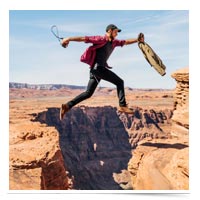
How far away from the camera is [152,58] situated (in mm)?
7414

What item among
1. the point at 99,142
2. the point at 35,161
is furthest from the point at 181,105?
the point at 99,142

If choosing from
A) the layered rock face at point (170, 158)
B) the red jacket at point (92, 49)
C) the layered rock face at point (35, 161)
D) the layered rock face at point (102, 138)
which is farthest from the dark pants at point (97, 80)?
the layered rock face at point (102, 138)

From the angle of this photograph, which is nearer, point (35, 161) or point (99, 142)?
point (35, 161)

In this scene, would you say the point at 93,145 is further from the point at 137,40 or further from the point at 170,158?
the point at 137,40

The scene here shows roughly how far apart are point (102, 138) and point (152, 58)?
2029 inches

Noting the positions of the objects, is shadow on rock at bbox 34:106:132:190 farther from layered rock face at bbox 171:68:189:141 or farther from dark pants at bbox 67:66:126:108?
dark pants at bbox 67:66:126:108

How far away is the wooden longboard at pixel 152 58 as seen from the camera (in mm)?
7359

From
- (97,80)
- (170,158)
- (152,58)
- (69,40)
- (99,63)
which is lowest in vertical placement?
(170,158)

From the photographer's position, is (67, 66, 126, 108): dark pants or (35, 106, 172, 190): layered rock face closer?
(67, 66, 126, 108): dark pants

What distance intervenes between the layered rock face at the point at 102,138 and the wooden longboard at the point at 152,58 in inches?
1529

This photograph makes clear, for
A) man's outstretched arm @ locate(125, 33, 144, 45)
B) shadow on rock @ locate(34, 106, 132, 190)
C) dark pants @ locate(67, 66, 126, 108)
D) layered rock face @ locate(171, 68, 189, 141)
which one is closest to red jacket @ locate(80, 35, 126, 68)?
dark pants @ locate(67, 66, 126, 108)

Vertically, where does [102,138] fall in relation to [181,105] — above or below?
below

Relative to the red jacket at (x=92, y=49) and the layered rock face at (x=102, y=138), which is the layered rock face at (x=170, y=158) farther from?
the layered rock face at (x=102, y=138)

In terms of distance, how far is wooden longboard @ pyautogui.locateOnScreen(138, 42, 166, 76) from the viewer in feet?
24.1
